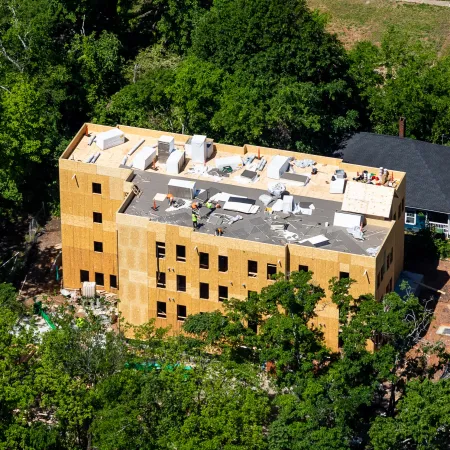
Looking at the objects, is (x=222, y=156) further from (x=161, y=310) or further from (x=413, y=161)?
(x=413, y=161)

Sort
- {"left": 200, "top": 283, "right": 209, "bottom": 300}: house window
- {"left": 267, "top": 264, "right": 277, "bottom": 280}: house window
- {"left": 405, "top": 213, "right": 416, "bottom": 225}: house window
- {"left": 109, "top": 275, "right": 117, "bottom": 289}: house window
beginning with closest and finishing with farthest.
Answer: {"left": 267, "top": 264, "right": 277, "bottom": 280}: house window
{"left": 200, "top": 283, "right": 209, "bottom": 300}: house window
{"left": 109, "top": 275, "right": 117, "bottom": 289}: house window
{"left": 405, "top": 213, "right": 416, "bottom": 225}: house window

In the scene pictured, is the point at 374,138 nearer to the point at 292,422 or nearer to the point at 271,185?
the point at 271,185

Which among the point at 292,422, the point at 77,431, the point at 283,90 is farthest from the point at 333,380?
the point at 283,90

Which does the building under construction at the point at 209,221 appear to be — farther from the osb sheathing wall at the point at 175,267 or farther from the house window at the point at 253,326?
the house window at the point at 253,326

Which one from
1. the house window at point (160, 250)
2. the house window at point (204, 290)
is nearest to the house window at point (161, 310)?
the house window at point (204, 290)

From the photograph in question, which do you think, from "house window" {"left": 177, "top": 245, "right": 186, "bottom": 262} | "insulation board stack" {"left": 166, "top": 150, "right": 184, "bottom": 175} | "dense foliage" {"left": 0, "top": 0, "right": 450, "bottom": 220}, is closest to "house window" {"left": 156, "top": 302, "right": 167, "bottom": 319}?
"house window" {"left": 177, "top": 245, "right": 186, "bottom": 262}

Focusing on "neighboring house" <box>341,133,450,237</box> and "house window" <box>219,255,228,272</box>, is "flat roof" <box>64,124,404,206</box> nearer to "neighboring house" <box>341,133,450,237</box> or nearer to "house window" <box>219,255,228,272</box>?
"house window" <box>219,255,228,272</box>

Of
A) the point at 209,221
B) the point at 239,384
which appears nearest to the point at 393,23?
the point at 209,221
